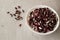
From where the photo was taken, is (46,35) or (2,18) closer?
(46,35)

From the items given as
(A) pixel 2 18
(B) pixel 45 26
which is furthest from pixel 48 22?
(A) pixel 2 18

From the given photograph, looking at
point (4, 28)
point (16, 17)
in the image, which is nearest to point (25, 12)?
point (16, 17)

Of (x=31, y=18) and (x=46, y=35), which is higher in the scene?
(x=31, y=18)

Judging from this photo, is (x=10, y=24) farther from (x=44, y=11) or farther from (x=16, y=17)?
(x=44, y=11)

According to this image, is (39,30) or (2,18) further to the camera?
(2,18)

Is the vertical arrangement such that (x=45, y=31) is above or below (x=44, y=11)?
below

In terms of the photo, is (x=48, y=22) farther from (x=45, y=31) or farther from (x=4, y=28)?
(x=4, y=28)
